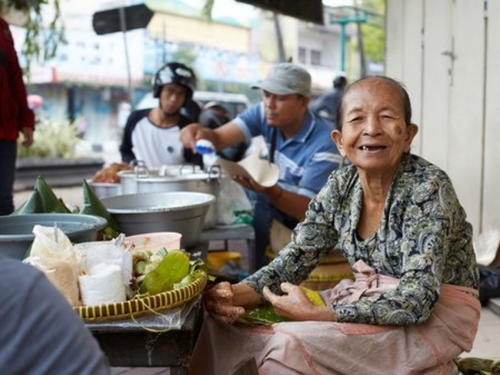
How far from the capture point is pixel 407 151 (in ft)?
7.54

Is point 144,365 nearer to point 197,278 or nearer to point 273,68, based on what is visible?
point 197,278

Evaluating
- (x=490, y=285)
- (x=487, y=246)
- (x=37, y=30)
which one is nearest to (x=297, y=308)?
(x=490, y=285)

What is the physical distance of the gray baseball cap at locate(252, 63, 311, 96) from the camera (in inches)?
159

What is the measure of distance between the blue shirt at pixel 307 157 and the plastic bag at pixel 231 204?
348 millimetres

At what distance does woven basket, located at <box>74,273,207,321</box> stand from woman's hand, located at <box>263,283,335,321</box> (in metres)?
0.38

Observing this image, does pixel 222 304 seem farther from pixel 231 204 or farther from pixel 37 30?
pixel 37 30

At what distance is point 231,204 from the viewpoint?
142 inches

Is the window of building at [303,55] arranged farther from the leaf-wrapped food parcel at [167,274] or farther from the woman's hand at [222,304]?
the leaf-wrapped food parcel at [167,274]

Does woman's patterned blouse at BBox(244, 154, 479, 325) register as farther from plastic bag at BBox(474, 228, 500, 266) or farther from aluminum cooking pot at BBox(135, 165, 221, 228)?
plastic bag at BBox(474, 228, 500, 266)

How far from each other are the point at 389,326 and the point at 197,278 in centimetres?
60

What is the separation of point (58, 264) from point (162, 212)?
0.98 m

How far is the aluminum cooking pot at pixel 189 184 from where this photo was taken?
3166mm

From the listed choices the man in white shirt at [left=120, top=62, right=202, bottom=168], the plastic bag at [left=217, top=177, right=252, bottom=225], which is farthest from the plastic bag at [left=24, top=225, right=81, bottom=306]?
the man in white shirt at [left=120, top=62, right=202, bottom=168]

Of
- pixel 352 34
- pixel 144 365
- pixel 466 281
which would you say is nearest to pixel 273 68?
pixel 466 281
